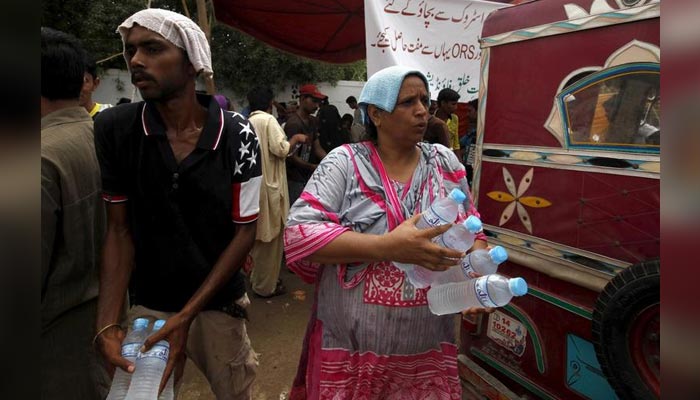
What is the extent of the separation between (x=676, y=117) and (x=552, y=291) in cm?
198

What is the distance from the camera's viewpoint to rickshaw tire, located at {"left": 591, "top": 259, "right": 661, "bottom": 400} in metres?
1.61

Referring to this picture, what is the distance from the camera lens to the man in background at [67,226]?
1623 millimetres

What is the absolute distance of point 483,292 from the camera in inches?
56.6

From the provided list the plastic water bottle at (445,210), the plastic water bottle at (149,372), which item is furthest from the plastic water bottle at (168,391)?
the plastic water bottle at (445,210)

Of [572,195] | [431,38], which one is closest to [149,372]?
[572,195]

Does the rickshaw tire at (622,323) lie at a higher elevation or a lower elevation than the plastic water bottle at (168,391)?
higher

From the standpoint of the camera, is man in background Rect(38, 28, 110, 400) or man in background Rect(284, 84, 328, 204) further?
man in background Rect(284, 84, 328, 204)

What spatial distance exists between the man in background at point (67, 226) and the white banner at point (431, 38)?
2.56 meters

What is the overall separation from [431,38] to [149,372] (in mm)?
3797

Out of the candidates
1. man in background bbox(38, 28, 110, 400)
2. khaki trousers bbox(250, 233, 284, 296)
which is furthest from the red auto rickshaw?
khaki trousers bbox(250, 233, 284, 296)

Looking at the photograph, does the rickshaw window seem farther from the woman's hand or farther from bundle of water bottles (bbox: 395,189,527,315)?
the woman's hand

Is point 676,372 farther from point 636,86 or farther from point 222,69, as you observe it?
point 222,69

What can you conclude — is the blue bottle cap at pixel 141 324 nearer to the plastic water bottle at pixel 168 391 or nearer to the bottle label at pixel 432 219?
the plastic water bottle at pixel 168 391

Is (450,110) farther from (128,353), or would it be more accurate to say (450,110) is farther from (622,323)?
(128,353)
